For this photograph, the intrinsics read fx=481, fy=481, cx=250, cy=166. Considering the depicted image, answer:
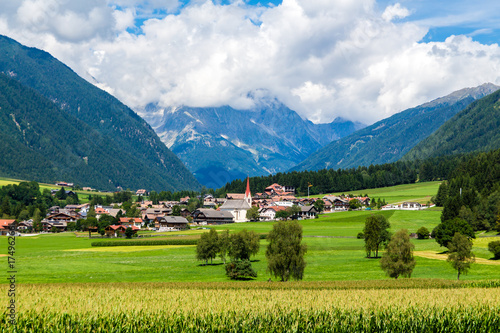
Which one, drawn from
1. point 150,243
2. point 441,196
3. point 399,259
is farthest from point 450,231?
point 441,196

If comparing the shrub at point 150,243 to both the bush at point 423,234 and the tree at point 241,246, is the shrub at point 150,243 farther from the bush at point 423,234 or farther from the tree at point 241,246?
the bush at point 423,234

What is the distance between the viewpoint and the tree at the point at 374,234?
89875mm

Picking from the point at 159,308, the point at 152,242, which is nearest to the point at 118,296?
the point at 159,308

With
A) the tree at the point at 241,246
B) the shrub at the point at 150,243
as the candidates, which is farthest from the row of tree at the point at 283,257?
the shrub at the point at 150,243

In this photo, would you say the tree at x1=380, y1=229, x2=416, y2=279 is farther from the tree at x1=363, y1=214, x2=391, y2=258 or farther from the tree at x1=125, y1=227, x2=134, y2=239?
the tree at x1=125, y1=227, x2=134, y2=239

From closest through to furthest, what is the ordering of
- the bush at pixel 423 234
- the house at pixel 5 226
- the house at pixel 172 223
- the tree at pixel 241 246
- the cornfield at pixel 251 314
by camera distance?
the cornfield at pixel 251 314, the tree at pixel 241 246, the bush at pixel 423 234, the house at pixel 5 226, the house at pixel 172 223

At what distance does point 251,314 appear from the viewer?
95.8 feet

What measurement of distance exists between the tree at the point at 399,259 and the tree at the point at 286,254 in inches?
461

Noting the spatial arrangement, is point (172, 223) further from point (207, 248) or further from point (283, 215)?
point (207, 248)

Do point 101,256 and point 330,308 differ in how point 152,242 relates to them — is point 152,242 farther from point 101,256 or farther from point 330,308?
point 330,308

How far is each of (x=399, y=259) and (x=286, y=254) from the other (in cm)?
1584

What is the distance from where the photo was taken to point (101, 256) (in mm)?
93250

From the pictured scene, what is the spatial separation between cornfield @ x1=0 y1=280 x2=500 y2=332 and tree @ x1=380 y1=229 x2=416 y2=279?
95.1 ft

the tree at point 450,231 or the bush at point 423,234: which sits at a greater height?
the tree at point 450,231
